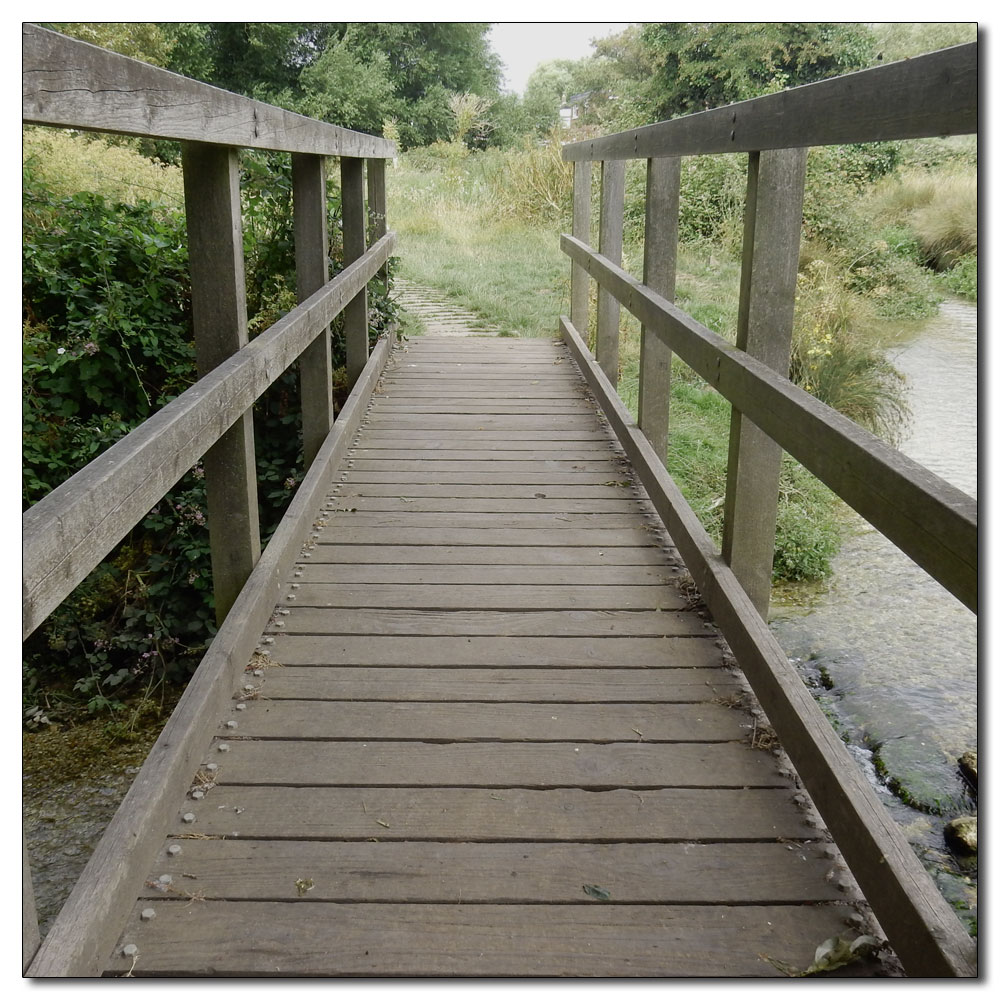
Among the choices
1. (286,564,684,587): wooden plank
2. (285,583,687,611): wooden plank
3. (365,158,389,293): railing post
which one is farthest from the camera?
(365,158,389,293): railing post

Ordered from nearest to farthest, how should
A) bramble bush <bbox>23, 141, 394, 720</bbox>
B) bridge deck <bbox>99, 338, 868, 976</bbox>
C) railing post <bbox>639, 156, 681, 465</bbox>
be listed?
bridge deck <bbox>99, 338, 868, 976</bbox> < railing post <bbox>639, 156, 681, 465</bbox> < bramble bush <bbox>23, 141, 394, 720</bbox>

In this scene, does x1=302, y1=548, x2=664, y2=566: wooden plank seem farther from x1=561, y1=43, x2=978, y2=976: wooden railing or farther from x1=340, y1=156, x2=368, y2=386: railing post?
x1=340, y1=156, x2=368, y2=386: railing post

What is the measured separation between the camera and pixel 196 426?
213cm

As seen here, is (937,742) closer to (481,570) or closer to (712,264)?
(481,570)

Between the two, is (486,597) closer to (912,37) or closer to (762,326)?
(762,326)

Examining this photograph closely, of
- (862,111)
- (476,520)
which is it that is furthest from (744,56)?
(862,111)

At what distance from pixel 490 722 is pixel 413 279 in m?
9.89

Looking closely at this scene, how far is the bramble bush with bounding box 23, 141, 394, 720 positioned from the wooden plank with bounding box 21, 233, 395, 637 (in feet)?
8.01

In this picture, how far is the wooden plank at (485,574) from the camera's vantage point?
336 cm

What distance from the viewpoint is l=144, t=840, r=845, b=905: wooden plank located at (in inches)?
73.5

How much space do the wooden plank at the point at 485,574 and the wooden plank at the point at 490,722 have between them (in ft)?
2.71

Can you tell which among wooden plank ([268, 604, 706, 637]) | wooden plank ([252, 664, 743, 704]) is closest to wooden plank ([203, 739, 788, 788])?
wooden plank ([252, 664, 743, 704])

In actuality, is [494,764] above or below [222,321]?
below

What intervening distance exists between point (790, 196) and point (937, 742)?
105 inches
